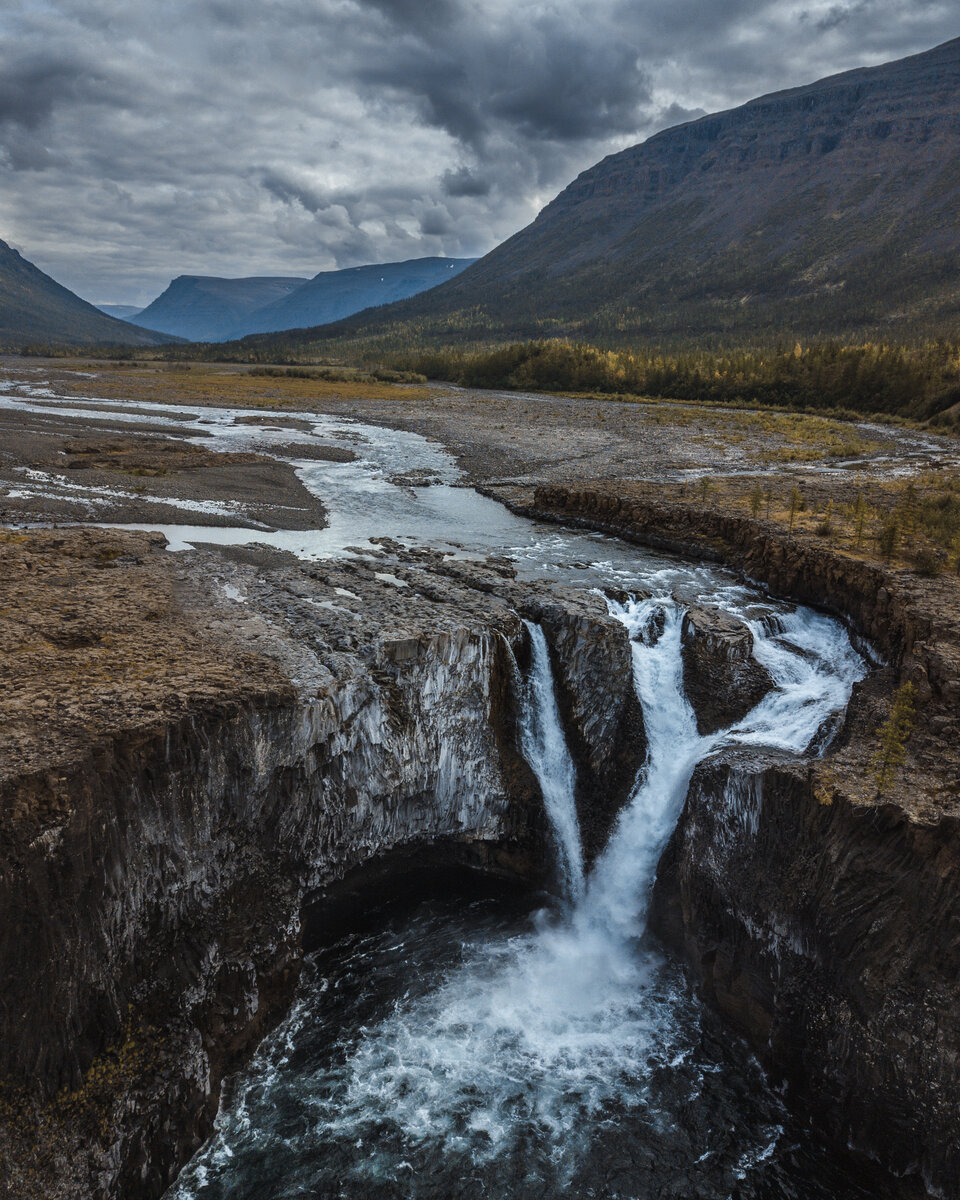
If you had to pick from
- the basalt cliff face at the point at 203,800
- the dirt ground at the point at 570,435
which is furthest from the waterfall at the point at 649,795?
the dirt ground at the point at 570,435

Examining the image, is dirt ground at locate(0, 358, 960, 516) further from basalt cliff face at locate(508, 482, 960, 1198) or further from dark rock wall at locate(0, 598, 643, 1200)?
basalt cliff face at locate(508, 482, 960, 1198)

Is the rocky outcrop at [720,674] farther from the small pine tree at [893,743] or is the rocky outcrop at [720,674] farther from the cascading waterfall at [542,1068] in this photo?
the small pine tree at [893,743]

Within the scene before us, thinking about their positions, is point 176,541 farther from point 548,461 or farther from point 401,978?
point 548,461

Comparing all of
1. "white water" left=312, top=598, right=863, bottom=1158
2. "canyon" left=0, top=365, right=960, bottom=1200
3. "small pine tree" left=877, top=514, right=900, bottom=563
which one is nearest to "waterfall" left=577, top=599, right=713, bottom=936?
"white water" left=312, top=598, right=863, bottom=1158

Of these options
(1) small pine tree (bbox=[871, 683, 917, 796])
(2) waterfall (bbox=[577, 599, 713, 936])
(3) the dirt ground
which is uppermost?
(3) the dirt ground

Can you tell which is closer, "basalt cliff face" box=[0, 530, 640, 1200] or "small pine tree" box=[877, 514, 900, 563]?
"basalt cliff face" box=[0, 530, 640, 1200]

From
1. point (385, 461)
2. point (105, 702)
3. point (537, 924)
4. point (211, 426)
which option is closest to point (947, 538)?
point (537, 924)

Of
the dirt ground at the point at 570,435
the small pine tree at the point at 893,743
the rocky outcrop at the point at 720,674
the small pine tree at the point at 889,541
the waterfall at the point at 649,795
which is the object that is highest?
the dirt ground at the point at 570,435
